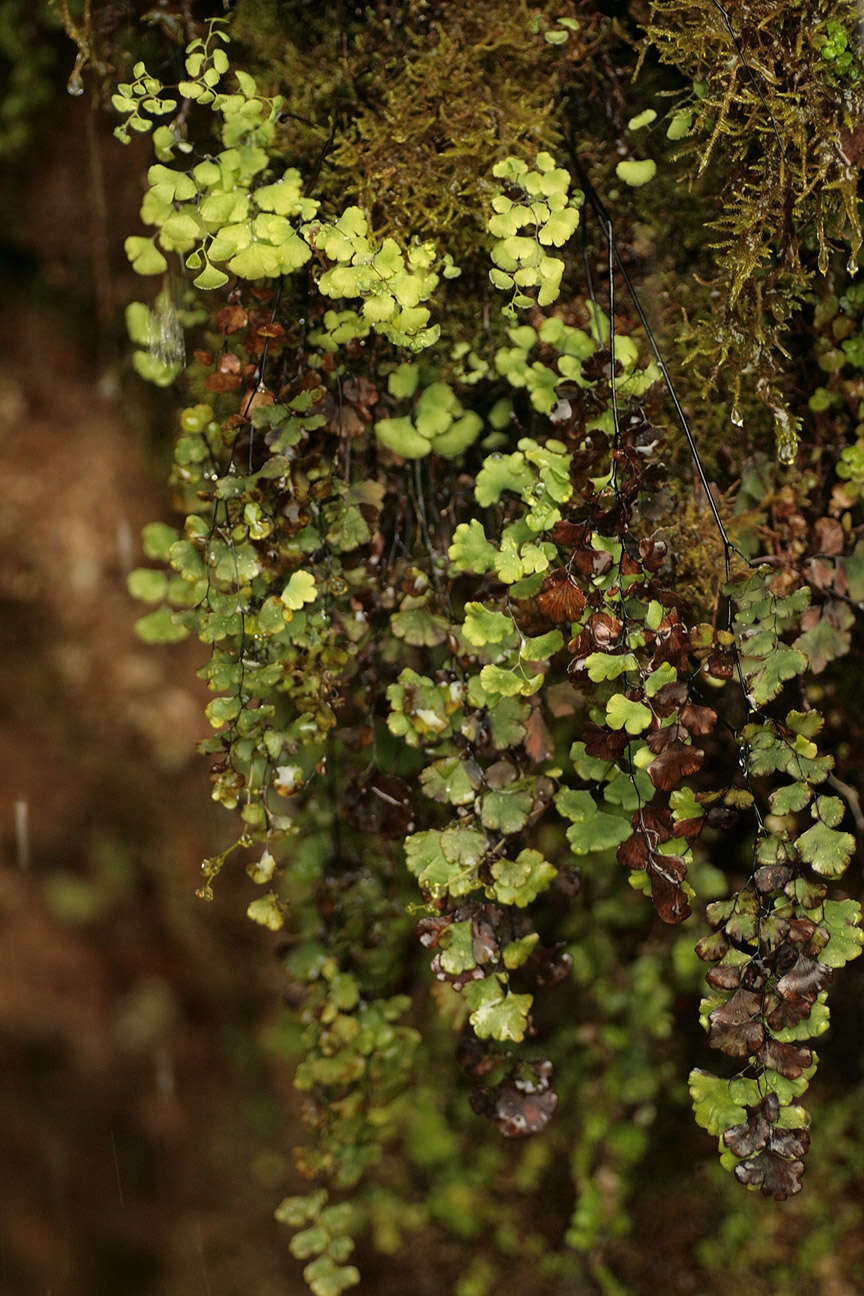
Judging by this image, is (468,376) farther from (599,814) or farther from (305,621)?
(599,814)

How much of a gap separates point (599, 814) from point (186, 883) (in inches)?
41.3

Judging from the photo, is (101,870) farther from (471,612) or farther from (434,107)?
(434,107)

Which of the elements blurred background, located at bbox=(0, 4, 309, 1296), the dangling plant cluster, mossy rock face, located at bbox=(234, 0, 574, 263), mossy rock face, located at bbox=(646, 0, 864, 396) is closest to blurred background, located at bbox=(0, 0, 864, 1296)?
blurred background, located at bbox=(0, 4, 309, 1296)

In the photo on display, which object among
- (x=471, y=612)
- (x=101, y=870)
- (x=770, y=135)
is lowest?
(x=101, y=870)

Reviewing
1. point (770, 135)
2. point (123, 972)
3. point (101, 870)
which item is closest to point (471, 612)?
point (770, 135)

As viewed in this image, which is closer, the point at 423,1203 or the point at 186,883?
the point at 186,883

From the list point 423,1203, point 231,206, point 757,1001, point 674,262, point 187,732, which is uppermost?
point 231,206

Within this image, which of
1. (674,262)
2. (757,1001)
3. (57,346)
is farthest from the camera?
(57,346)

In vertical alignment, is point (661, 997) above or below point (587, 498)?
below

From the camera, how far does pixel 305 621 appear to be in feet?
3.21

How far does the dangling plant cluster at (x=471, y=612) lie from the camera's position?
2.74 ft

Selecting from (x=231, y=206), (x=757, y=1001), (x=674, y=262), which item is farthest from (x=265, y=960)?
(x=674, y=262)

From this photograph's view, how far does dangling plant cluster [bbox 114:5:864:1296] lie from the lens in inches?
32.9

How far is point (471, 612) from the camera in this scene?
0.90 m
